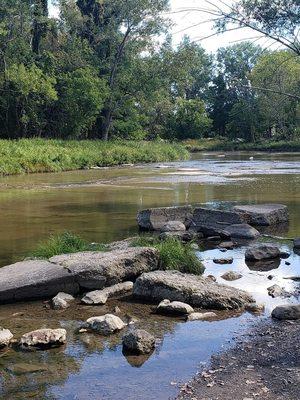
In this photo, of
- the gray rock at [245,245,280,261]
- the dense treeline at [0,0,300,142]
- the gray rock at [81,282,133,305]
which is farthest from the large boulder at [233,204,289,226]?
the dense treeline at [0,0,300,142]

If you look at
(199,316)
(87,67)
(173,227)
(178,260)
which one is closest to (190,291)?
(199,316)

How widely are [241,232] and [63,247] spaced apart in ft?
14.0

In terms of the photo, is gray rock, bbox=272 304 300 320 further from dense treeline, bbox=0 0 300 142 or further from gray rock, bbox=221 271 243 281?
dense treeline, bbox=0 0 300 142

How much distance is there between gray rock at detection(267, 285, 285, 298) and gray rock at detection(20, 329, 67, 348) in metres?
3.15

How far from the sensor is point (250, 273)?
9039 millimetres

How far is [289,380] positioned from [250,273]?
4.34m

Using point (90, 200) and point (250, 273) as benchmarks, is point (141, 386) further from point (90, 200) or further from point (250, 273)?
point (90, 200)

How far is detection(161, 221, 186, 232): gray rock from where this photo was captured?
12766 millimetres

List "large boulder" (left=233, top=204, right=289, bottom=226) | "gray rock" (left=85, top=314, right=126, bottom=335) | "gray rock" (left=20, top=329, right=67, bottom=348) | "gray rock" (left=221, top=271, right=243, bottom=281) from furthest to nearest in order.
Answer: "large boulder" (left=233, top=204, right=289, bottom=226) < "gray rock" (left=221, top=271, right=243, bottom=281) < "gray rock" (left=85, top=314, right=126, bottom=335) < "gray rock" (left=20, top=329, right=67, bottom=348)

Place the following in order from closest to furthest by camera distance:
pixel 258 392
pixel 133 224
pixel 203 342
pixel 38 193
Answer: pixel 258 392 < pixel 203 342 < pixel 133 224 < pixel 38 193

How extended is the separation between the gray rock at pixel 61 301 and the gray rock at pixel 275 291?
2.77 metres

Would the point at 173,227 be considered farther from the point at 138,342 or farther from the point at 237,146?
the point at 237,146

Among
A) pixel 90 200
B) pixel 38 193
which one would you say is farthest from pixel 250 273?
pixel 38 193

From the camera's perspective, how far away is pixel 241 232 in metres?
12.3
